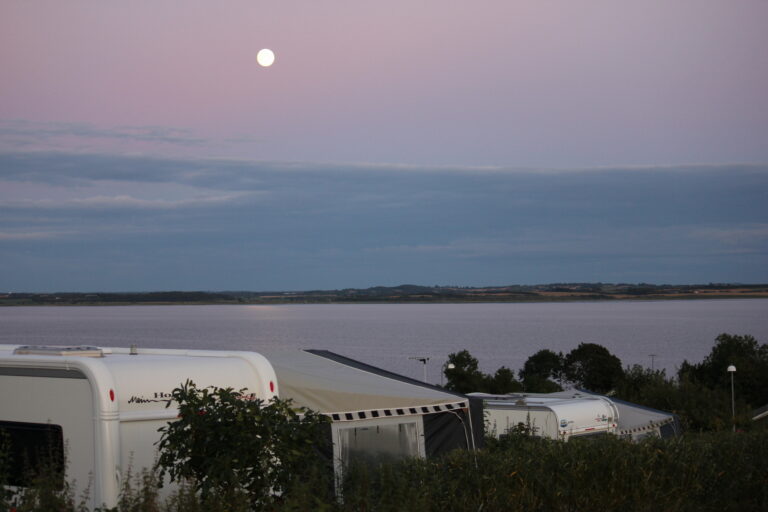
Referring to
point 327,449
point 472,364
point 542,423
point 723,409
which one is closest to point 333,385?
point 327,449

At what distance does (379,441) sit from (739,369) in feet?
114

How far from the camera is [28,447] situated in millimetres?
7547

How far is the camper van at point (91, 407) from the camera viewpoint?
23.5 feet

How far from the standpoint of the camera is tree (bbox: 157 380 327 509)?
6637 mm

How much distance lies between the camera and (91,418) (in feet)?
23.6

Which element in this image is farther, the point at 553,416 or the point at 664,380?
the point at 664,380

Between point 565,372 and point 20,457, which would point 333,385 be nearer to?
point 20,457

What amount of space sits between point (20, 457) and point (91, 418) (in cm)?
91

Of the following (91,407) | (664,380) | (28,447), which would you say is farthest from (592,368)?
(91,407)

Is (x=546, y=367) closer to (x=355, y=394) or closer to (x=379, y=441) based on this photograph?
(x=379, y=441)

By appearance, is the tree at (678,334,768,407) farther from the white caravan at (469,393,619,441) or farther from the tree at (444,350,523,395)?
the white caravan at (469,393,619,441)

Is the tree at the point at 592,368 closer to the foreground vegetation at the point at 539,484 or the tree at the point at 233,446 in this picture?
the foreground vegetation at the point at 539,484

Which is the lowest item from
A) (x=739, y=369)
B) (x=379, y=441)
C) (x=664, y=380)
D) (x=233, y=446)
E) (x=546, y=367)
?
(x=546, y=367)

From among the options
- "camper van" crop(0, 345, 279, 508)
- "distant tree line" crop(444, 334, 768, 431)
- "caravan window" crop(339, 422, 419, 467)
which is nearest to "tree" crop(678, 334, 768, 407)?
"distant tree line" crop(444, 334, 768, 431)
